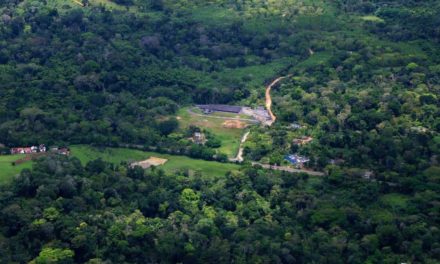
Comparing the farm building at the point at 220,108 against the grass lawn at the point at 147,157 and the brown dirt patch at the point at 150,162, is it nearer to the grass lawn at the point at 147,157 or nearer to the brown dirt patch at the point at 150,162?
the grass lawn at the point at 147,157

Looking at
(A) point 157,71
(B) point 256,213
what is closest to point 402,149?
(B) point 256,213

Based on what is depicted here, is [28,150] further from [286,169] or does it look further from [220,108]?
[220,108]

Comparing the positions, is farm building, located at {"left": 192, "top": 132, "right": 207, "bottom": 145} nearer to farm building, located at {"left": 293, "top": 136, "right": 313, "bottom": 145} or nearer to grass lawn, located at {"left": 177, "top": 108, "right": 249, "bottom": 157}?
grass lawn, located at {"left": 177, "top": 108, "right": 249, "bottom": 157}

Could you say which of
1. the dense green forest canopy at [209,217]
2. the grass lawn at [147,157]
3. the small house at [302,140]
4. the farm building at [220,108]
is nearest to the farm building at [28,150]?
the grass lawn at [147,157]

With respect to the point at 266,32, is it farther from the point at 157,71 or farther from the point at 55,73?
the point at 55,73

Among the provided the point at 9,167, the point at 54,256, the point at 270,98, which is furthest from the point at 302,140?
the point at 54,256

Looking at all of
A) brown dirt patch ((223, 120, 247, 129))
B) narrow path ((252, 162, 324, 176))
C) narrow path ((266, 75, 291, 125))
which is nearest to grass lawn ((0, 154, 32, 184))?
narrow path ((252, 162, 324, 176))
